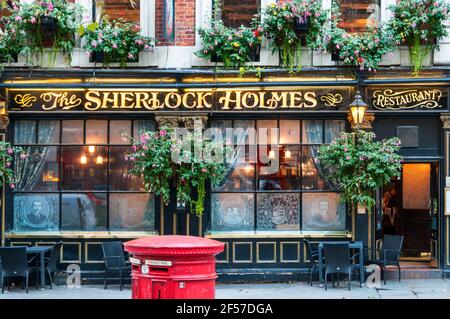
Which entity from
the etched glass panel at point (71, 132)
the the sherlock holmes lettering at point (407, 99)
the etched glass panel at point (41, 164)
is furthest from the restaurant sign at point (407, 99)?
the etched glass panel at point (41, 164)

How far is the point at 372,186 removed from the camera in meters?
15.3

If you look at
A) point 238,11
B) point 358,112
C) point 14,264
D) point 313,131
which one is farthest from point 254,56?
point 14,264

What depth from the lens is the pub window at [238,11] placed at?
16438 millimetres

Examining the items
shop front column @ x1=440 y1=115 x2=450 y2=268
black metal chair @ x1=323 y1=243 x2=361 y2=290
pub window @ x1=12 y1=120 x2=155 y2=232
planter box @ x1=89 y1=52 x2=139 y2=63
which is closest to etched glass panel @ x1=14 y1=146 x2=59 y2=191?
pub window @ x1=12 y1=120 x2=155 y2=232

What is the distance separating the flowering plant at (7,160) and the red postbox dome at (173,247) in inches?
281

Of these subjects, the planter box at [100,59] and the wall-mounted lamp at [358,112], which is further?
the planter box at [100,59]

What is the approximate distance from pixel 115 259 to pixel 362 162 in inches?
192

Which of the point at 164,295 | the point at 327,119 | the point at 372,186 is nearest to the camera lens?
the point at 164,295

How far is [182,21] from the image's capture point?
16.3 m

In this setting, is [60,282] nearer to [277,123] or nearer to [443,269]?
[277,123]

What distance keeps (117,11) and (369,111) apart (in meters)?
5.32

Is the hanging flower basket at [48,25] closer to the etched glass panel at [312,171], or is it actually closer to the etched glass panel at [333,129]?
the etched glass panel at [312,171]

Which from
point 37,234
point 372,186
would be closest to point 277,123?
point 372,186

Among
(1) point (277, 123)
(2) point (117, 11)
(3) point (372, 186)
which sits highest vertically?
(2) point (117, 11)
